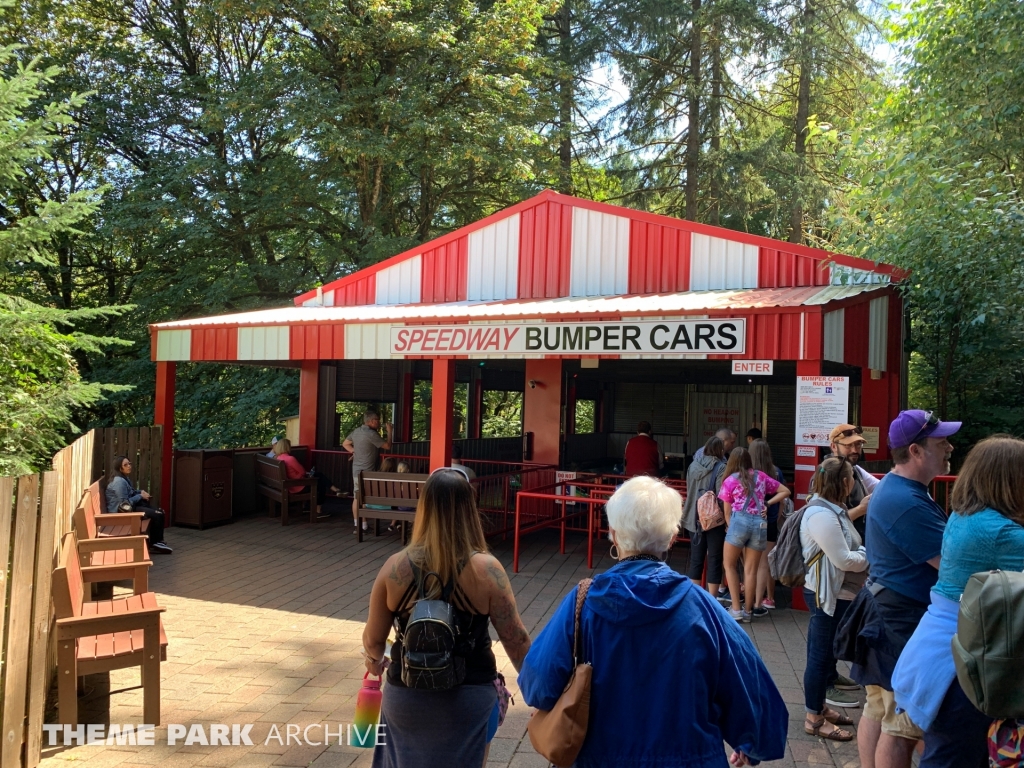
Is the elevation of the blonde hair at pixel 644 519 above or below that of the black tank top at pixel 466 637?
above

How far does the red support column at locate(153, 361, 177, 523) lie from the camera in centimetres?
1100

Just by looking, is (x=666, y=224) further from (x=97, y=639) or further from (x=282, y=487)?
(x=97, y=639)

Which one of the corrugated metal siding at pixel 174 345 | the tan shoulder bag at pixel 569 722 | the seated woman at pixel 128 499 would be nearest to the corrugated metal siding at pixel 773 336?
the tan shoulder bag at pixel 569 722

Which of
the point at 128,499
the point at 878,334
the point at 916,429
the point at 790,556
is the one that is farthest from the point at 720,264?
the point at 128,499

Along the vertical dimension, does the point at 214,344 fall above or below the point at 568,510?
above

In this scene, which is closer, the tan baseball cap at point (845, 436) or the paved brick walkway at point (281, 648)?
the paved brick walkway at point (281, 648)

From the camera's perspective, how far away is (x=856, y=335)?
28.5 ft

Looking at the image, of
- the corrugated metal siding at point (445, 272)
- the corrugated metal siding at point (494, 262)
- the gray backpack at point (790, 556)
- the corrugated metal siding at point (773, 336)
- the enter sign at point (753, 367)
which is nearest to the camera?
the gray backpack at point (790, 556)

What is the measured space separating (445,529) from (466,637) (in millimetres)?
390

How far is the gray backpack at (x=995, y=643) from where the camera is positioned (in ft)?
7.18

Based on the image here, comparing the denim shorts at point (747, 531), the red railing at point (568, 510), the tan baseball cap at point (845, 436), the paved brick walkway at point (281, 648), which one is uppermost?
the tan baseball cap at point (845, 436)

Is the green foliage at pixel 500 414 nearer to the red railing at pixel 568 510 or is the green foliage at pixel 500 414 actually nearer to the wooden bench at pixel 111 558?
the red railing at pixel 568 510

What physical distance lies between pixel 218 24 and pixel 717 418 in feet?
55.0

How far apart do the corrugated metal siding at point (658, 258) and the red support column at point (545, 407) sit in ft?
8.85
